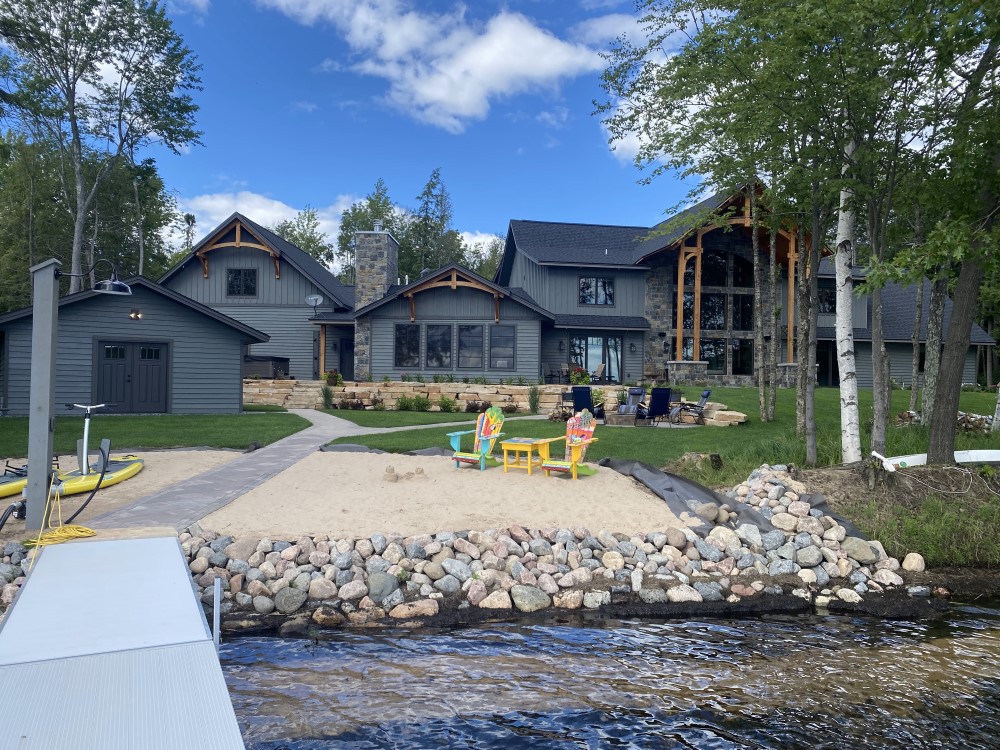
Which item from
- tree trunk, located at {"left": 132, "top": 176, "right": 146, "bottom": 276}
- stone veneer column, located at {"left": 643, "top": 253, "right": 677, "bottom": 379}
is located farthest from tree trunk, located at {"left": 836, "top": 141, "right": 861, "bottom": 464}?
tree trunk, located at {"left": 132, "top": 176, "right": 146, "bottom": 276}

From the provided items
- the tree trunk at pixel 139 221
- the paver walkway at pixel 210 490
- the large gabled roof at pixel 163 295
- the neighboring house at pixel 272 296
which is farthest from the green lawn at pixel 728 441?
the tree trunk at pixel 139 221

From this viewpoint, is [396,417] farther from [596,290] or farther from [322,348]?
[596,290]

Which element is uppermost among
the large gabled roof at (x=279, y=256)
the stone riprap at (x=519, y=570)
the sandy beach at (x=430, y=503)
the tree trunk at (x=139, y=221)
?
the tree trunk at (x=139, y=221)

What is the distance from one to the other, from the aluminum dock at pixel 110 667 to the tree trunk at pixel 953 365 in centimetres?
849

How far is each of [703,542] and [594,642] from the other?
7.04 feet

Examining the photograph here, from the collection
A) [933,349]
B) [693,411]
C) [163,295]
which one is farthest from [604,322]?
[163,295]

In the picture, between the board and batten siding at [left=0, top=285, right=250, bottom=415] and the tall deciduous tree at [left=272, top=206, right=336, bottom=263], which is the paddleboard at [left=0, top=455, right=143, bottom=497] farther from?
the tall deciduous tree at [left=272, top=206, right=336, bottom=263]

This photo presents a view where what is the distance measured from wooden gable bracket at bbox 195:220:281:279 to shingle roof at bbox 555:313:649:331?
33.3 ft

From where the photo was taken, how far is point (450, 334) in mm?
21984

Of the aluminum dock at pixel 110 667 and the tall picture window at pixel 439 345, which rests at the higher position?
the tall picture window at pixel 439 345

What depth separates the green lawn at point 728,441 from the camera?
9.41 metres

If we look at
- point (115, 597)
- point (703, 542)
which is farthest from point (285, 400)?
point (115, 597)

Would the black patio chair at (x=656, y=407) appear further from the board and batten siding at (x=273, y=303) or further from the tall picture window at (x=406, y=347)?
the board and batten siding at (x=273, y=303)

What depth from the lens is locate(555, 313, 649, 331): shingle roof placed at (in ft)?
75.0
